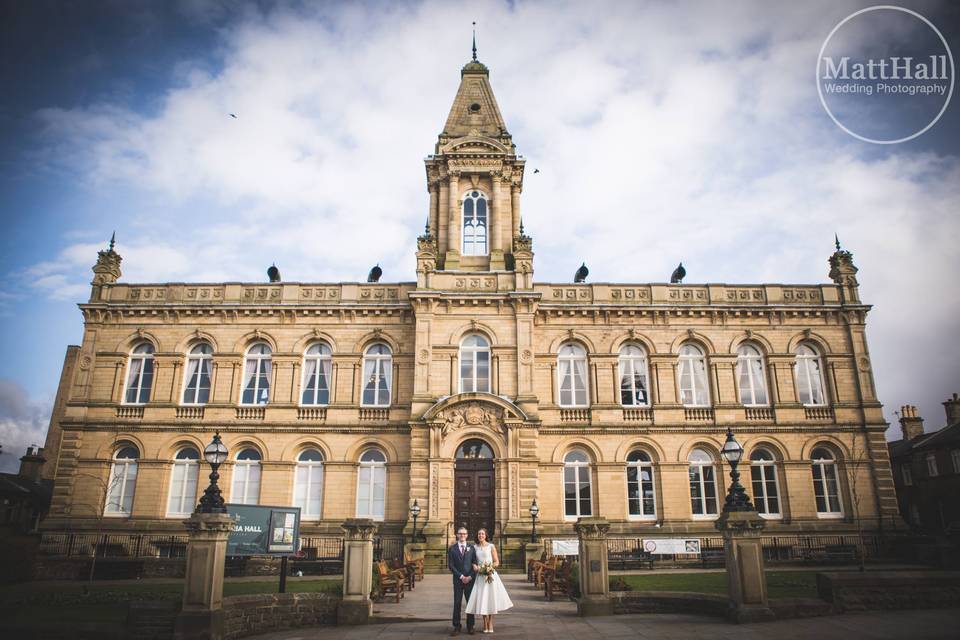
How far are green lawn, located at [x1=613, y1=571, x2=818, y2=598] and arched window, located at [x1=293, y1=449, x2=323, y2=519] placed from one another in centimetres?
1363

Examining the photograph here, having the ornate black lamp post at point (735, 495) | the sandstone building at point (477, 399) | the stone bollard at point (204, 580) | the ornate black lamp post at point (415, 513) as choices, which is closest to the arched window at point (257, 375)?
the sandstone building at point (477, 399)

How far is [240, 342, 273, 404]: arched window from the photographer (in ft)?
95.0

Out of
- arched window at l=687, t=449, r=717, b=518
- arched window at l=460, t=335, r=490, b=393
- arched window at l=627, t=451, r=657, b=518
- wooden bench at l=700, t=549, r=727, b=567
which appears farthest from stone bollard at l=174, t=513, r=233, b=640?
arched window at l=687, t=449, r=717, b=518

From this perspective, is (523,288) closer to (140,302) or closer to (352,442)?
(352,442)

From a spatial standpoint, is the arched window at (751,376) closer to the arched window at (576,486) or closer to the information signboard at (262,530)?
the arched window at (576,486)

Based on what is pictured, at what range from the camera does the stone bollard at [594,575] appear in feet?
45.3

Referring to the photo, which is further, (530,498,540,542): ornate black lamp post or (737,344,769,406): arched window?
(737,344,769,406): arched window

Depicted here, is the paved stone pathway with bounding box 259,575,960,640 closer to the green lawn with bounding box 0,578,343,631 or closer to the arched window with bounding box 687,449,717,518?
the green lawn with bounding box 0,578,343,631

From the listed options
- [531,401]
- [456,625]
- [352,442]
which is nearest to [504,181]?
[531,401]

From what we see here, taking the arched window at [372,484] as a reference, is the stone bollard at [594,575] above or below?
below

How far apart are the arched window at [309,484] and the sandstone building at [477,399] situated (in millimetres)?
84

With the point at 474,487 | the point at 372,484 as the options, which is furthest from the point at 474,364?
the point at 372,484

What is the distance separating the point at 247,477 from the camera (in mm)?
27750

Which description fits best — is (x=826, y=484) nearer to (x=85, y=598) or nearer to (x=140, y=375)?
(x=85, y=598)
